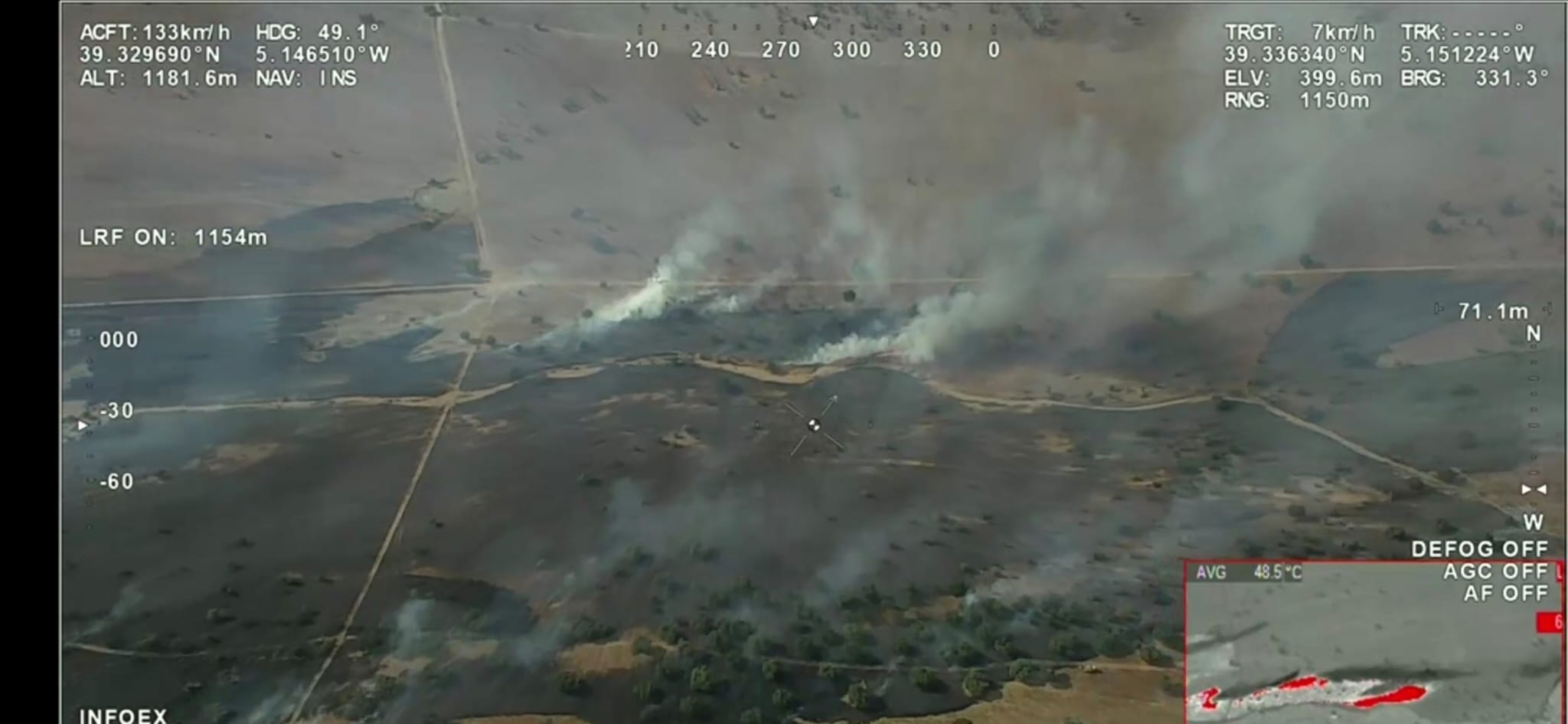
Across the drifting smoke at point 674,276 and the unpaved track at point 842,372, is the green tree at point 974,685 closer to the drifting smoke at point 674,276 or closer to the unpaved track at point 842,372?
the unpaved track at point 842,372

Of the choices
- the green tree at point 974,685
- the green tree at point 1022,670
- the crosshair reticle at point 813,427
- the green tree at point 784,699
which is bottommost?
the green tree at point 784,699

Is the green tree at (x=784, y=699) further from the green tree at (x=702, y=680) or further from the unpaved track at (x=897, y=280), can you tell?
the unpaved track at (x=897, y=280)

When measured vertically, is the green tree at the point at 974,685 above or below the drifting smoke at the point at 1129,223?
below

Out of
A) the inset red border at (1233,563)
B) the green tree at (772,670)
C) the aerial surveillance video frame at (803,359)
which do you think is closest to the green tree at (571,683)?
the aerial surveillance video frame at (803,359)

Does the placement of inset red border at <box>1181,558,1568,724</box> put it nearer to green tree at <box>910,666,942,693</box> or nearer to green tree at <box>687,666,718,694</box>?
green tree at <box>910,666,942,693</box>

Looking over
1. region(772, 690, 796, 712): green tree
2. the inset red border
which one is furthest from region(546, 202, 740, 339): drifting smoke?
the inset red border
